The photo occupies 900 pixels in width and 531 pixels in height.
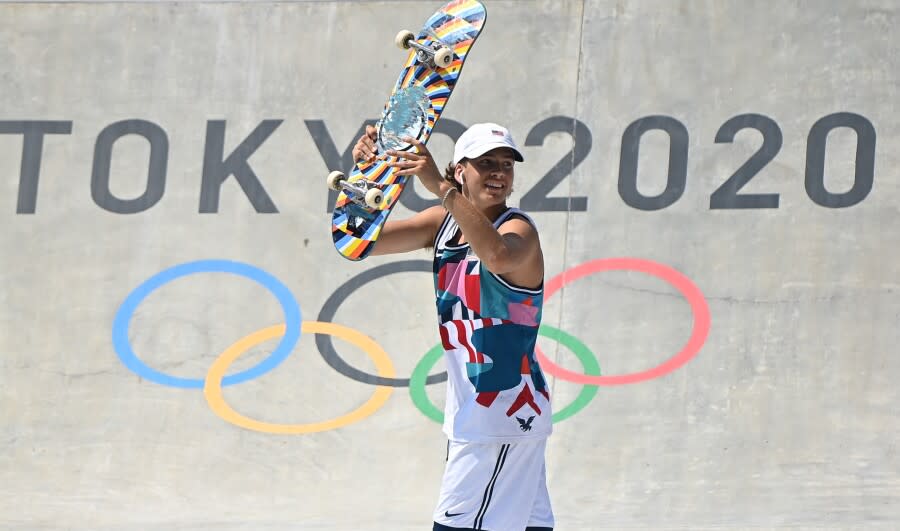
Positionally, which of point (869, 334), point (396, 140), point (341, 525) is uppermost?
point (396, 140)

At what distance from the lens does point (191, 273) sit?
712cm

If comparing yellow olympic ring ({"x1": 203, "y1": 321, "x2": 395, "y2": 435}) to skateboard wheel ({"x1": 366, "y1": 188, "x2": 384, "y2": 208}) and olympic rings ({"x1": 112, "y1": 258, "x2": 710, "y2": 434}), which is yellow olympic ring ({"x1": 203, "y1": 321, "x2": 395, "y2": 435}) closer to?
olympic rings ({"x1": 112, "y1": 258, "x2": 710, "y2": 434})

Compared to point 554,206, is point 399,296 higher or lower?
lower

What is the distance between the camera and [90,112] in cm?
758

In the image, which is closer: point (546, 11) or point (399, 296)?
point (399, 296)

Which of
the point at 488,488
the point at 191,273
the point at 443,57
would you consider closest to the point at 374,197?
the point at 443,57

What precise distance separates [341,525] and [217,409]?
1054 mm

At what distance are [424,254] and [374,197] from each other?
327 centimetres

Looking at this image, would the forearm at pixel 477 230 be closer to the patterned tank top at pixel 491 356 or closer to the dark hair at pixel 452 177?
the patterned tank top at pixel 491 356

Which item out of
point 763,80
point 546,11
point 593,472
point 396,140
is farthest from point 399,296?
point 396,140

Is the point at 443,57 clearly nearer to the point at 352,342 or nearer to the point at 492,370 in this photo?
the point at 492,370

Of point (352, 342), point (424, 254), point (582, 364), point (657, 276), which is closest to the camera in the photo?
point (582, 364)

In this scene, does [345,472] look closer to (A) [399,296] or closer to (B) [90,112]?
(A) [399,296]

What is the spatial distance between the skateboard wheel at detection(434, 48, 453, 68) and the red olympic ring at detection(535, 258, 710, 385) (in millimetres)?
2836
